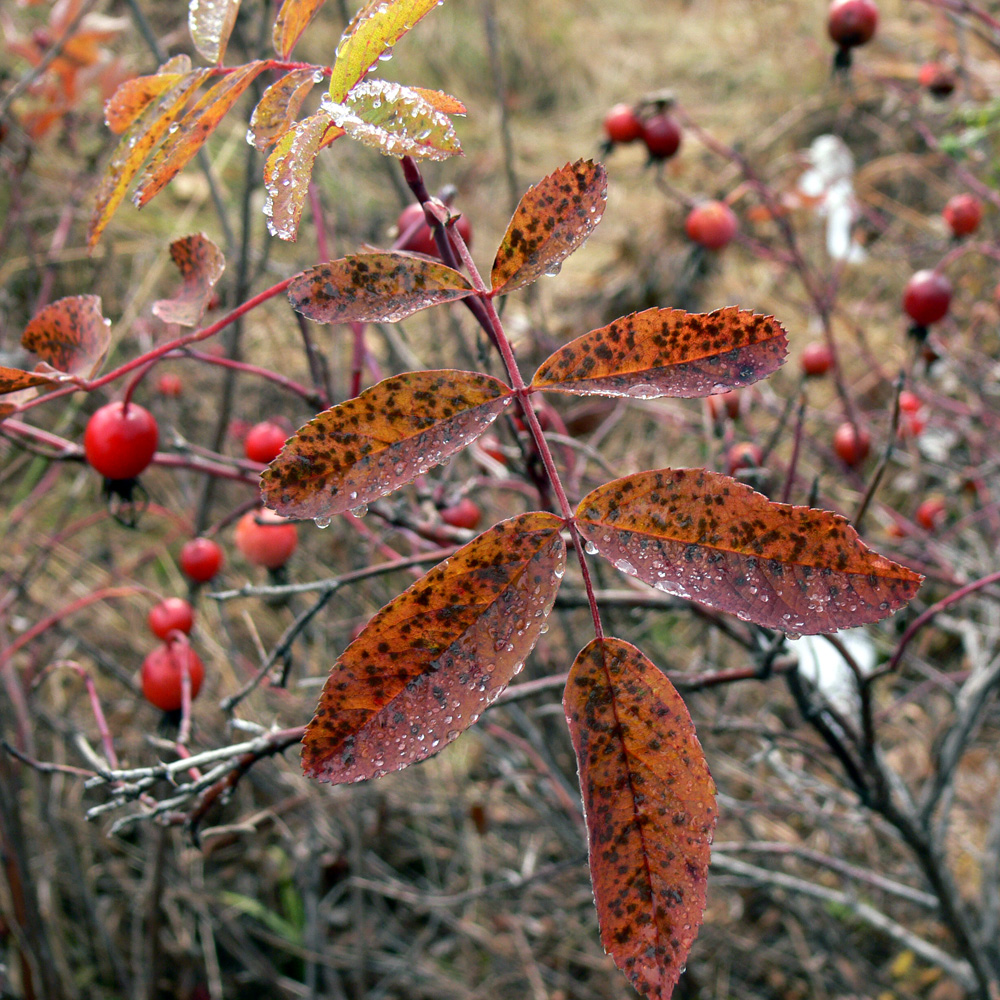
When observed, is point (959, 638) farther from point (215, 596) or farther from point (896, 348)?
point (215, 596)

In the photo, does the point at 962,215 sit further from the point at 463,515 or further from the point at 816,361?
the point at 463,515

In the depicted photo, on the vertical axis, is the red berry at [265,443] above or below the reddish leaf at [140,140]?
below

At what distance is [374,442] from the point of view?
A: 0.37m

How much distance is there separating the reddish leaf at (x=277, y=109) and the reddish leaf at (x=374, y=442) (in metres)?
0.14

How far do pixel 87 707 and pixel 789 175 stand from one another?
113 inches

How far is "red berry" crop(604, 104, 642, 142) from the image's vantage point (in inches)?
53.9

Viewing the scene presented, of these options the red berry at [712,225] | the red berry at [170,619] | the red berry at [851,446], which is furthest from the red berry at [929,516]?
the red berry at [170,619]

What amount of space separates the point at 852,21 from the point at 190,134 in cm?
127

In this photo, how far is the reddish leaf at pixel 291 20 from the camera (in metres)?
0.45

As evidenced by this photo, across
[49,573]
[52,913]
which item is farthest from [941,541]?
[49,573]

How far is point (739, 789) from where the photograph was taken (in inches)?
72.7

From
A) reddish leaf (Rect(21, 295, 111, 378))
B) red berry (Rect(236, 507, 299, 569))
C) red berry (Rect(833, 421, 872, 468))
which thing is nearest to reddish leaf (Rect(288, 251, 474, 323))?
reddish leaf (Rect(21, 295, 111, 378))

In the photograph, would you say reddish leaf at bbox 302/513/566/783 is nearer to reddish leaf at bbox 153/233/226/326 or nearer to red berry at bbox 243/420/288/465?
reddish leaf at bbox 153/233/226/326

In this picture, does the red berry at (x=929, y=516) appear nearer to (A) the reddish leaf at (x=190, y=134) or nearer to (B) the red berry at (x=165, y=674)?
(B) the red berry at (x=165, y=674)
